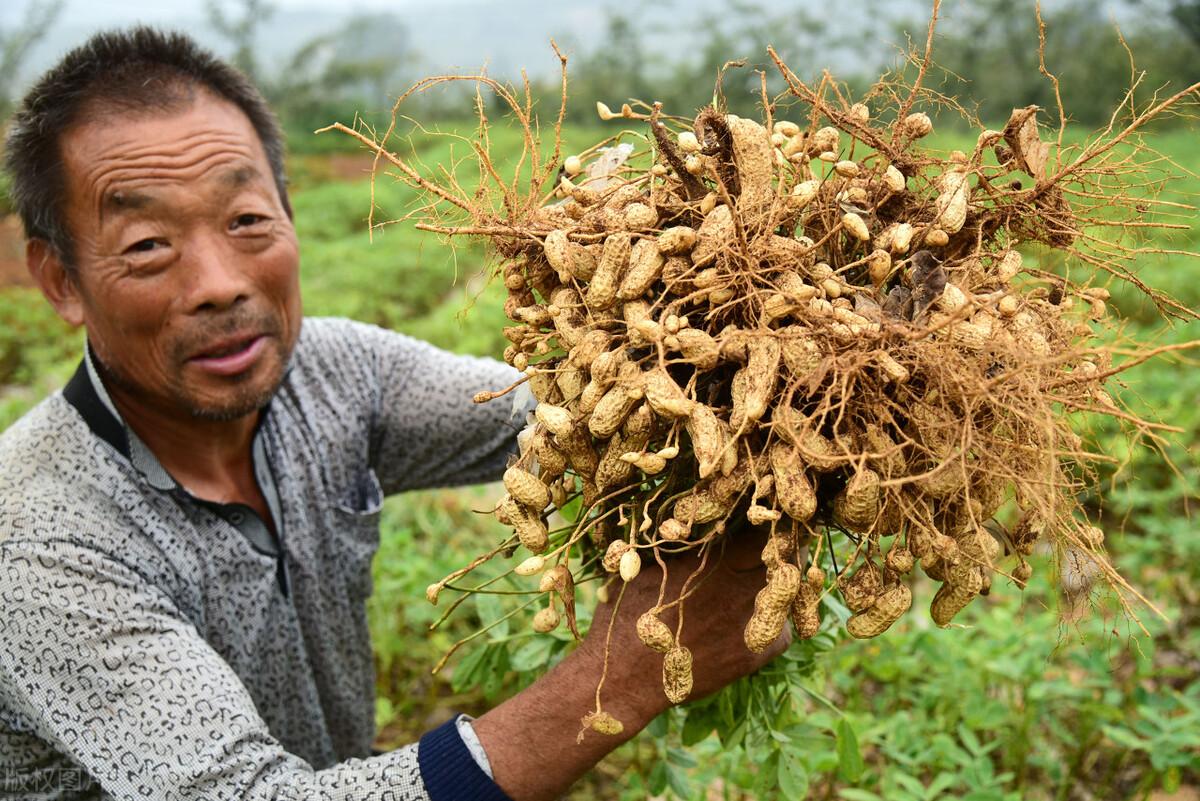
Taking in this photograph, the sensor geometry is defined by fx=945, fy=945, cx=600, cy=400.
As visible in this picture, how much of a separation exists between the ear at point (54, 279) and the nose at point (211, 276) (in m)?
0.29

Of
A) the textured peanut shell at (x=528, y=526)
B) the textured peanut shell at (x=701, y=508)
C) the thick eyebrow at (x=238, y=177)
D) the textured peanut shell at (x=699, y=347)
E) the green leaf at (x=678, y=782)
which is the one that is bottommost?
the green leaf at (x=678, y=782)

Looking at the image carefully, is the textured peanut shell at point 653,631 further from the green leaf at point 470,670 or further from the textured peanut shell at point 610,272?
the green leaf at point 470,670

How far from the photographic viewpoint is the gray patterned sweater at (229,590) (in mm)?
1450

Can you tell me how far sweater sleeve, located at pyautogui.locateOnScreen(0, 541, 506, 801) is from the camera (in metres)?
1.43

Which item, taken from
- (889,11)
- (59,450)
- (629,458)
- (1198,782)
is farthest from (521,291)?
(889,11)

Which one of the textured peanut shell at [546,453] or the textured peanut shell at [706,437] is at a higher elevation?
the textured peanut shell at [706,437]

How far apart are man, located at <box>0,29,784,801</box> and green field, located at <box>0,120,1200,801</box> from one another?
28cm

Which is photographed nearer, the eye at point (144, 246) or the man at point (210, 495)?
the man at point (210, 495)

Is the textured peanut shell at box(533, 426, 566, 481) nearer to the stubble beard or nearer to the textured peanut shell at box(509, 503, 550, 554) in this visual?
the textured peanut shell at box(509, 503, 550, 554)

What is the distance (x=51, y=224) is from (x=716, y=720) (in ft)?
5.18

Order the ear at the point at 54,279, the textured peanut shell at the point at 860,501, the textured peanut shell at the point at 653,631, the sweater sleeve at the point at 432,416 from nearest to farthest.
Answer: the textured peanut shell at the point at 860,501 < the textured peanut shell at the point at 653,631 < the ear at the point at 54,279 < the sweater sleeve at the point at 432,416

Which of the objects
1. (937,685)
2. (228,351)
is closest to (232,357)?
(228,351)

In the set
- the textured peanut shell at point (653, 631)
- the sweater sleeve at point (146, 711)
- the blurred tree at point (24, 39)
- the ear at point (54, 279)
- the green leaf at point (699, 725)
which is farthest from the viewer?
the blurred tree at point (24, 39)

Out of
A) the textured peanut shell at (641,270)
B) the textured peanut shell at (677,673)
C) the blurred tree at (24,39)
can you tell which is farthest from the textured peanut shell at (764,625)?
the blurred tree at (24,39)
